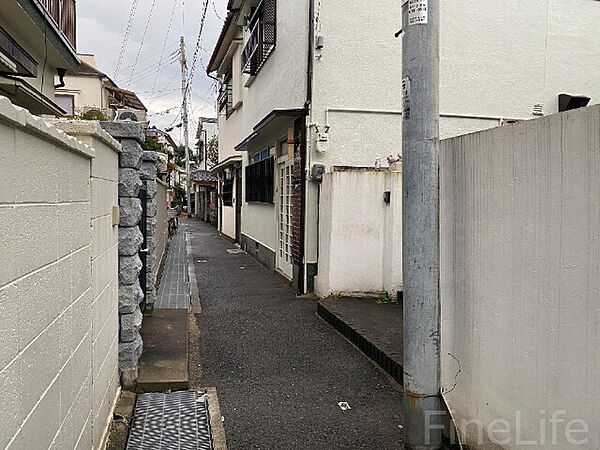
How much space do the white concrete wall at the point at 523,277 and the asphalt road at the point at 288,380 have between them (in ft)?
2.95

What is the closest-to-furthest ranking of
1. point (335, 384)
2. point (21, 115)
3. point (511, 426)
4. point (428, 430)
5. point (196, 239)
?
1. point (21, 115)
2. point (511, 426)
3. point (428, 430)
4. point (335, 384)
5. point (196, 239)

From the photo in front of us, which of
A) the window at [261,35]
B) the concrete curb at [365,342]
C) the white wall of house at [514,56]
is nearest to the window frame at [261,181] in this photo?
the window at [261,35]

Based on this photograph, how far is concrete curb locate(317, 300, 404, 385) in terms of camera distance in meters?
5.50

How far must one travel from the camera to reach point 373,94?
955 cm

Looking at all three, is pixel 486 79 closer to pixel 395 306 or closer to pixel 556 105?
pixel 556 105

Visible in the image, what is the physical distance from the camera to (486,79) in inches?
392

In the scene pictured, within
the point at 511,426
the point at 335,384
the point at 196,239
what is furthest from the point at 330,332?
the point at 196,239

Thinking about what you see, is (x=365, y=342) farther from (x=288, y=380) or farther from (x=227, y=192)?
(x=227, y=192)

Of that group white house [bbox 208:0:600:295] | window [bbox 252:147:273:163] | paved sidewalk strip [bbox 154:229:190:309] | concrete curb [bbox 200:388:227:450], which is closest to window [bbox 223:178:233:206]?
paved sidewalk strip [bbox 154:229:190:309]

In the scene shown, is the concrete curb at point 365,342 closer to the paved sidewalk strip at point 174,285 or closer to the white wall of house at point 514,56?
the paved sidewalk strip at point 174,285

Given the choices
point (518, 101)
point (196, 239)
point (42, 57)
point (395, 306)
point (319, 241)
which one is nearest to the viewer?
point (395, 306)

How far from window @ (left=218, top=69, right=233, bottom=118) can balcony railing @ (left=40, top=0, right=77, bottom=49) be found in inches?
401

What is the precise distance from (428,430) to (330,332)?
349 cm

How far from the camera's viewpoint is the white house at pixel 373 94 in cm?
873
